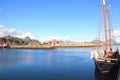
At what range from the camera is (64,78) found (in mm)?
35000

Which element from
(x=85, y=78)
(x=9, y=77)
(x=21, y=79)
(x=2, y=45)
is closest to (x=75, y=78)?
(x=85, y=78)

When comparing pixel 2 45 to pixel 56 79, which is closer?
pixel 56 79

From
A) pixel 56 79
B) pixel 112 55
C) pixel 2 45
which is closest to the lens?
pixel 56 79

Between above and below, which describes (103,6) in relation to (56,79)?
above

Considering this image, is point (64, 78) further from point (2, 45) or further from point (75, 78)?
point (2, 45)

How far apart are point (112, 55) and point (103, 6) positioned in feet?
33.5

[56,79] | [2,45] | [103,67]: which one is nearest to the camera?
[56,79]

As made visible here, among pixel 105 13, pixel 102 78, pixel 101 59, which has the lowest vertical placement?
pixel 102 78

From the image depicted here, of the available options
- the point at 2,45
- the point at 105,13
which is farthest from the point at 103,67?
the point at 2,45

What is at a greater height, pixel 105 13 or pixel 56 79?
pixel 105 13

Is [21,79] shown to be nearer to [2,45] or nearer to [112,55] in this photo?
[112,55]

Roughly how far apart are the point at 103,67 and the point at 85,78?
3614mm

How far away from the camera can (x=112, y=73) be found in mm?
36250

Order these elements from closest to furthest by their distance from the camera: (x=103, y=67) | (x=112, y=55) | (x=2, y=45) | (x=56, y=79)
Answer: (x=56, y=79) < (x=103, y=67) < (x=112, y=55) < (x=2, y=45)
